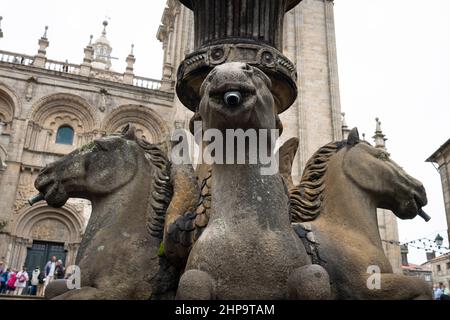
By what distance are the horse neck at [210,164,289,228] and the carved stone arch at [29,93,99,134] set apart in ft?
78.8

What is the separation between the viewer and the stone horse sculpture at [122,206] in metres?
2.64

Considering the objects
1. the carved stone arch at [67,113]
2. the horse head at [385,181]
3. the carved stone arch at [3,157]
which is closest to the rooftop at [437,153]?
the carved stone arch at [67,113]

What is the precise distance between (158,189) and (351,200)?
130 centimetres

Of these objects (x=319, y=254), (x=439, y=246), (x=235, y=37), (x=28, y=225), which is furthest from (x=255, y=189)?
(x=28, y=225)

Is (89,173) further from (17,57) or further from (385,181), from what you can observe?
(17,57)

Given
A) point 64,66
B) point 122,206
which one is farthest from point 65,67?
point 122,206

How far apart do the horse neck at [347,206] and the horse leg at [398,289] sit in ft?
1.11

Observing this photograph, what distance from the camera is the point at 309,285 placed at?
204 centimetres

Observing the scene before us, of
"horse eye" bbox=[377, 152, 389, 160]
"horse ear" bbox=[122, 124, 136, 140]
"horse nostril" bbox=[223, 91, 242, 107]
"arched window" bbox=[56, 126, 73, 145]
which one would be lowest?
"horse nostril" bbox=[223, 91, 242, 107]

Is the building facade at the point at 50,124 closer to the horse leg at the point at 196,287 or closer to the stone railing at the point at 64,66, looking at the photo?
the stone railing at the point at 64,66

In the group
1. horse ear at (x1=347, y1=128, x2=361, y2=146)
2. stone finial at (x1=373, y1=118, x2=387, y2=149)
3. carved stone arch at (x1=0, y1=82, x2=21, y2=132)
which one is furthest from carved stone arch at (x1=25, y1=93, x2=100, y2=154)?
horse ear at (x1=347, y1=128, x2=361, y2=146)

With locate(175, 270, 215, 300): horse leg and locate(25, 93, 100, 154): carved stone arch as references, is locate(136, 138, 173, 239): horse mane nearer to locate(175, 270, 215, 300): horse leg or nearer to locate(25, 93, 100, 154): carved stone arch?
locate(175, 270, 215, 300): horse leg

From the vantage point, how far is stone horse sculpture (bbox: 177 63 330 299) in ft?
6.91

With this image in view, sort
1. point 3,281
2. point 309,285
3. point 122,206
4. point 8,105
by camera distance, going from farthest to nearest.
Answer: point 8,105 < point 3,281 < point 122,206 < point 309,285
